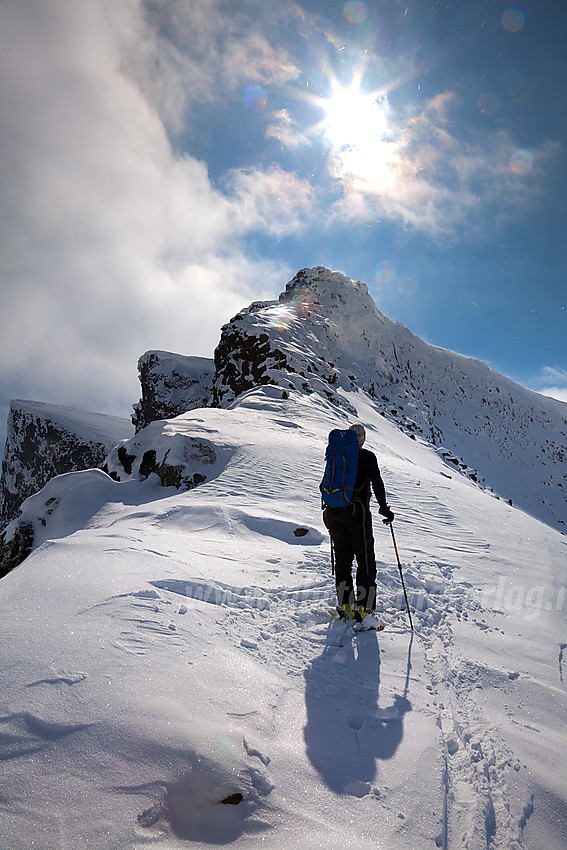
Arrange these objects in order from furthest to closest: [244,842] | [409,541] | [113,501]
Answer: [113,501] < [409,541] < [244,842]

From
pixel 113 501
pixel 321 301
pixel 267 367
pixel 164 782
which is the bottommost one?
pixel 113 501

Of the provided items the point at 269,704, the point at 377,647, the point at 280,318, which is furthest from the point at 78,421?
the point at 269,704

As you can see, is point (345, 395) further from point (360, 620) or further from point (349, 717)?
point (349, 717)

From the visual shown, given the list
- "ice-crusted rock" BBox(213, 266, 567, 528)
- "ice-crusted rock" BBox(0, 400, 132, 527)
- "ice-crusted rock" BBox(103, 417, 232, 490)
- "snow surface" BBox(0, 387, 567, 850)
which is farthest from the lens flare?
"snow surface" BBox(0, 387, 567, 850)

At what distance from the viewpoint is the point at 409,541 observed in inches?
263

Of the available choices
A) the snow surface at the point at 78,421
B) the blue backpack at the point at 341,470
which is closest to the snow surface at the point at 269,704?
the blue backpack at the point at 341,470

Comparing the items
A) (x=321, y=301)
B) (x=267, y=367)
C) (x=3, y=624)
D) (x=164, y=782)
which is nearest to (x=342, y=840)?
(x=164, y=782)

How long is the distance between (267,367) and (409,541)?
16.5 m

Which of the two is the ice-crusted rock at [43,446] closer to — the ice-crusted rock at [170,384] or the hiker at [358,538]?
the ice-crusted rock at [170,384]

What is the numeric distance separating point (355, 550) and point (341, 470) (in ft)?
Result: 2.91

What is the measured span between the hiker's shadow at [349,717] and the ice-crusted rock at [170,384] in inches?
1297

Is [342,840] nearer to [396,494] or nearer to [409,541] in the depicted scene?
[409,541]

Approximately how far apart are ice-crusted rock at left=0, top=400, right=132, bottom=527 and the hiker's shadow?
33665 millimetres

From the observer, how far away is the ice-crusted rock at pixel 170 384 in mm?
35844
